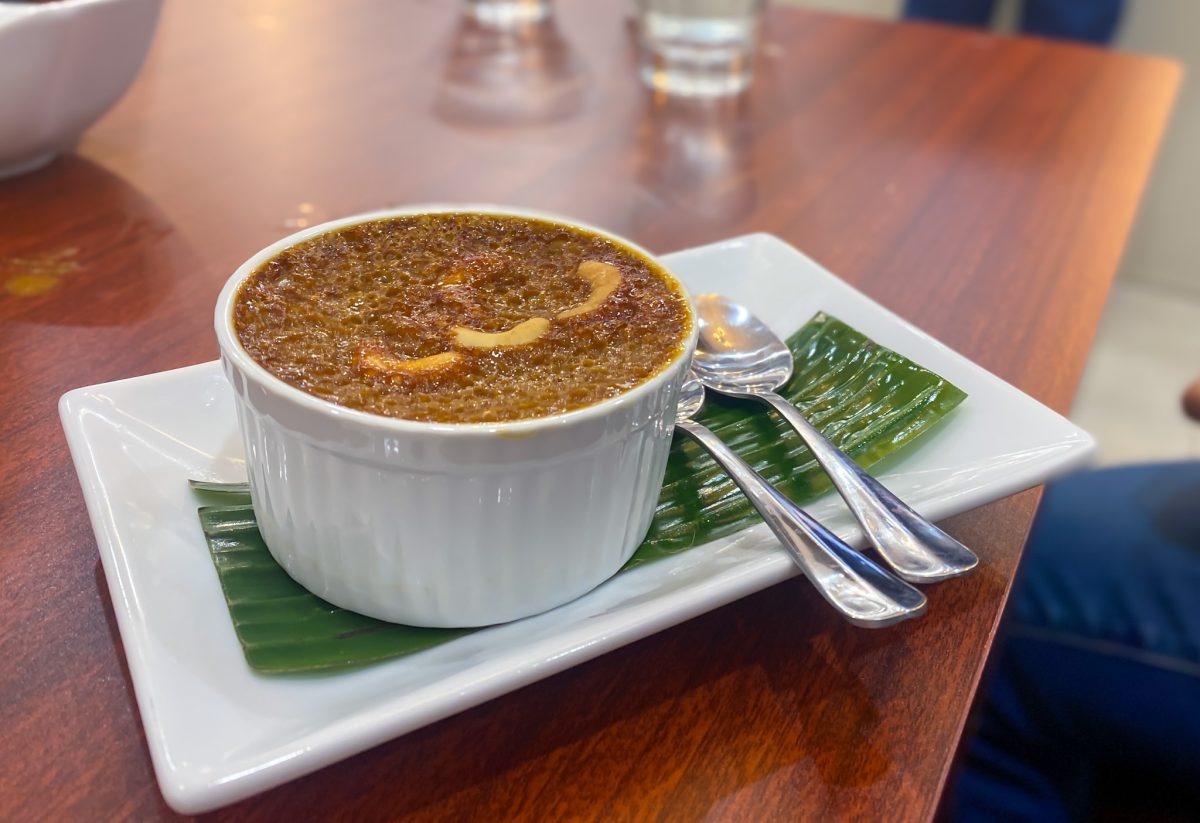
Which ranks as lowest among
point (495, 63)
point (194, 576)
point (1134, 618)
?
point (1134, 618)

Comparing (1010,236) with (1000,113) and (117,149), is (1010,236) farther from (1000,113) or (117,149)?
(117,149)

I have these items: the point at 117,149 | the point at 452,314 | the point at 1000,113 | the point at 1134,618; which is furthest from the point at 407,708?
the point at 1000,113

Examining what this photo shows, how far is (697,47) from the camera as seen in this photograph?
1492 mm

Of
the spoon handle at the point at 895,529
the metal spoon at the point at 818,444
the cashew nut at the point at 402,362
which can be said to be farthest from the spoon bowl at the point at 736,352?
the cashew nut at the point at 402,362

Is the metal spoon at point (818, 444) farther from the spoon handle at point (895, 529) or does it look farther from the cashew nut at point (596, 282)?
the cashew nut at point (596, 282)

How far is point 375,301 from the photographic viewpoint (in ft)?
1.97

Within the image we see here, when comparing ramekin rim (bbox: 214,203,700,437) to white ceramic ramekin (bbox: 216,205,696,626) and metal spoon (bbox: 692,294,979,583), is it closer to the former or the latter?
white ceramic ramekin (bbox: 216,205,696,626)

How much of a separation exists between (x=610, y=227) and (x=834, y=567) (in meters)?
0.63

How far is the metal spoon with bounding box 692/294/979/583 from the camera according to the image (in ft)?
1.82

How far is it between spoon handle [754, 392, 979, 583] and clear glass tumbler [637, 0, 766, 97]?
969 mm

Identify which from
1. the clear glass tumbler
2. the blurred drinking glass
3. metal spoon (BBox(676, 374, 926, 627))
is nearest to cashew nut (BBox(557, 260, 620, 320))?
metal spoon (BBox(676, 374, 926, 627))

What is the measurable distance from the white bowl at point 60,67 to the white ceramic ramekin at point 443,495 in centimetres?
58

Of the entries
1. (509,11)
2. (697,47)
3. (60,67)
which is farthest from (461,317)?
(509,11)

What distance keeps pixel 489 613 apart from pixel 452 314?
6.9 inches
